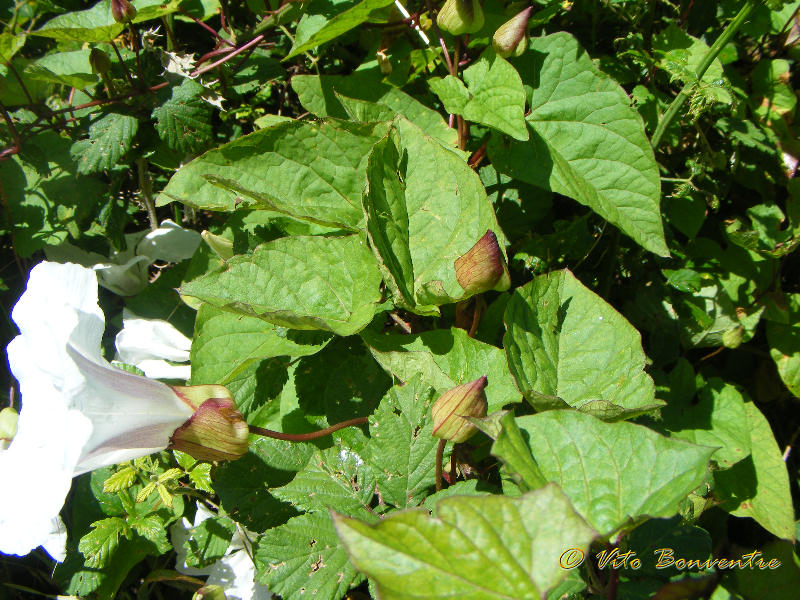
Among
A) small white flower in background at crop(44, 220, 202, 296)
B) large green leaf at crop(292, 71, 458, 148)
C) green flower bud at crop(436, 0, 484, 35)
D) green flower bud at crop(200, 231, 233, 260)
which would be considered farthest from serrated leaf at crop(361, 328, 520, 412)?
small white flower in background at crop(44, 220, 202, 296)

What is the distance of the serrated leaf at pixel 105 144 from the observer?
3.85 ft

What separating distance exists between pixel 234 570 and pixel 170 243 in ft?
2.35

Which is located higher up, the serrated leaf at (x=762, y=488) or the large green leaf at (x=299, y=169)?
the large green leaf at (x=299, y=169)

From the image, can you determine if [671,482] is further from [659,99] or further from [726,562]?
[659,99]

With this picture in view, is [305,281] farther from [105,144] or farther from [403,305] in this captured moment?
[105,144]

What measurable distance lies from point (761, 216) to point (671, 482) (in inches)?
36.4

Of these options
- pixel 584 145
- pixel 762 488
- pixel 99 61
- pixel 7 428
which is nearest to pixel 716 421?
pixel 762 488

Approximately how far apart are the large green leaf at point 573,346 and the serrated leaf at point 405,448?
15 cm

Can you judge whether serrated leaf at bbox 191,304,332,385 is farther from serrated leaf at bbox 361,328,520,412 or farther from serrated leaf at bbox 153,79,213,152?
serrated leaf at bbox 153,79,213,152

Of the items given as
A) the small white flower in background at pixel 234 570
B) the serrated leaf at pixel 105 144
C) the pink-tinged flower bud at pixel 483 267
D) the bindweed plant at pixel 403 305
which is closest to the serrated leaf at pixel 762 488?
the bindweed plant at pixel 403 305

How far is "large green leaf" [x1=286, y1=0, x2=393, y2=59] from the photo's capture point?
104cm

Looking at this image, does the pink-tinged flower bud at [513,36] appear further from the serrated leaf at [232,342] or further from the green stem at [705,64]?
the serrated leaf at [232,342]

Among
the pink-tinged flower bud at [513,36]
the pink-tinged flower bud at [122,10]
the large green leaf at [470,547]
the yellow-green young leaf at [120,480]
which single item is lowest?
the yellow-green young leaf at [120,480]

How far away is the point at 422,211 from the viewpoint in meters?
1.03
